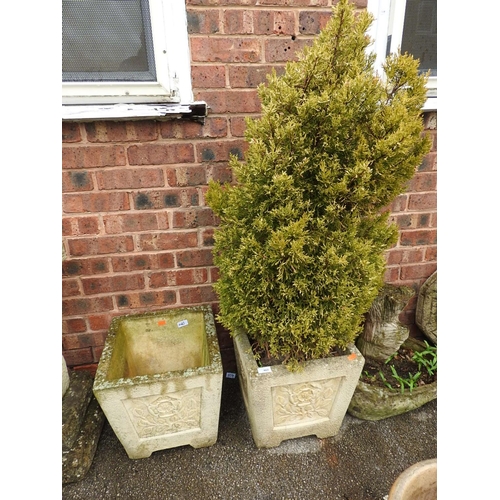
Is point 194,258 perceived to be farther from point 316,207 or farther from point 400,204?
point 400,204

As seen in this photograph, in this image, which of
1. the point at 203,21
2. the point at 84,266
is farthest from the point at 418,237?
the point at 84,266

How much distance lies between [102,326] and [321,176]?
165 centimetres

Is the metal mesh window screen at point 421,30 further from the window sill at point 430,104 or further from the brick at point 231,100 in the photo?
the brick at point 231,100

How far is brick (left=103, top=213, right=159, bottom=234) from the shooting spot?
1.92m

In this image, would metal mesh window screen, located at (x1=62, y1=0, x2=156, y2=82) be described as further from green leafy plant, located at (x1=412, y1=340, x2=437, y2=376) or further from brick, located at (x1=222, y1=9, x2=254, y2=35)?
green leafy plant, located at (x1=412, y1=340, x2=437, y2=376)

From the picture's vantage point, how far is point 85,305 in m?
2.08

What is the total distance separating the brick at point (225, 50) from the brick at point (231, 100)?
0.47 feet

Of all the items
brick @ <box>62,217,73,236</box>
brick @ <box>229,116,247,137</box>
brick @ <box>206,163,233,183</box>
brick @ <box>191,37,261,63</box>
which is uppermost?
brick @ <box>191,37,261,63</box>

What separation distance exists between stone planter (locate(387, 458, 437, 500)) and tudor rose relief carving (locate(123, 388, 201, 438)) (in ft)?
2.92

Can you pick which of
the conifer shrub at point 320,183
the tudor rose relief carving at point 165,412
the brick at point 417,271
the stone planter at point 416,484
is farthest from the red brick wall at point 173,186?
the stone planter at point 416,484

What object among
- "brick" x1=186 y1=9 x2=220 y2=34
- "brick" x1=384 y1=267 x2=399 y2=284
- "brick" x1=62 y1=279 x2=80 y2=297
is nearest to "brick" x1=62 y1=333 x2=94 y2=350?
"brick" x1=62 y1=279 x2=80 y2=297

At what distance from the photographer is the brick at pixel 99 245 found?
6.36ft

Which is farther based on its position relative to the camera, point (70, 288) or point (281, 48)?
point (70, 288)

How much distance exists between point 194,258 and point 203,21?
1242 millimetres
